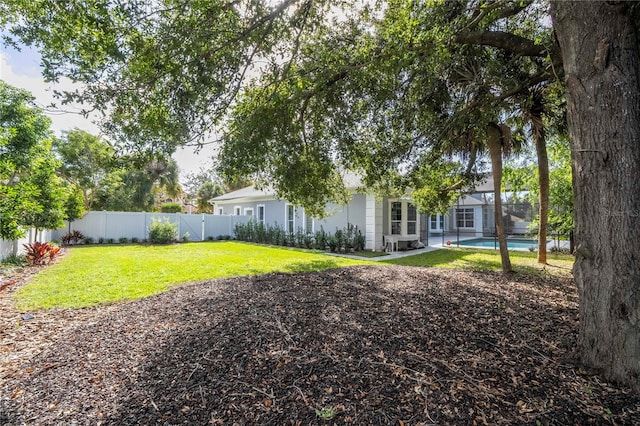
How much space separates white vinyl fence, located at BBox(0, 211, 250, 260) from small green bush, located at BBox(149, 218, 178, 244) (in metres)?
1.53

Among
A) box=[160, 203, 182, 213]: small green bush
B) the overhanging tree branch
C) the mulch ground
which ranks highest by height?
the overhanging tree branch

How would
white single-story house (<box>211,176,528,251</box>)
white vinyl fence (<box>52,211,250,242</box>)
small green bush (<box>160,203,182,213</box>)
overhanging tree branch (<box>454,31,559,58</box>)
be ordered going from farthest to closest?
small green bush (<box>160,203,182,213</box>)
white vinyl fence (<box>52,211,250,242</box>)
white single-story house (<box>211,176,528,251</box>)
overhanging tree branch (<box>454,31,559,58</box>)

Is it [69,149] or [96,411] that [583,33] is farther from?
[69,149]

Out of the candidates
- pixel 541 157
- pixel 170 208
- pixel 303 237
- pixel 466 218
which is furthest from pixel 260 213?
pixel 466 218

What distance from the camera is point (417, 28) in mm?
3965

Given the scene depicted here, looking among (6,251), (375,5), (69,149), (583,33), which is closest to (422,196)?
(375,5)

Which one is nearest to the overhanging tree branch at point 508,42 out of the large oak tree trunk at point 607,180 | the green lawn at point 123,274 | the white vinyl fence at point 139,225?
the large oak tree trunk at point 607,180

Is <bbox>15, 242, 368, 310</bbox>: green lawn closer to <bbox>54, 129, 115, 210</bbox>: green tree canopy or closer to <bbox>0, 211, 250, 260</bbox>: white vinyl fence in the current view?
<bbox>0, 211, 250, 260</bbox>: white vinyl fence

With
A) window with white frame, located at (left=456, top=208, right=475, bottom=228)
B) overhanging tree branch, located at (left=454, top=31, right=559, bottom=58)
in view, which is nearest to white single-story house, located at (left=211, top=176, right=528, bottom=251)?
overhanging tree branch, located at (left=454, top=31, right=559, bottom=58)

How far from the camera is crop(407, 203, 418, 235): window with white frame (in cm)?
1425

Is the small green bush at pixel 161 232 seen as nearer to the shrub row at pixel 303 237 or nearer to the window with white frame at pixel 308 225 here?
the shrub row at pixel 303 237

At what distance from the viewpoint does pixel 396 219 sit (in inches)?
551

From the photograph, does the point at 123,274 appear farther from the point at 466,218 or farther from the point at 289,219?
the point at 466,218

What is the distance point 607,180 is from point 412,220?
12079 millimetres
